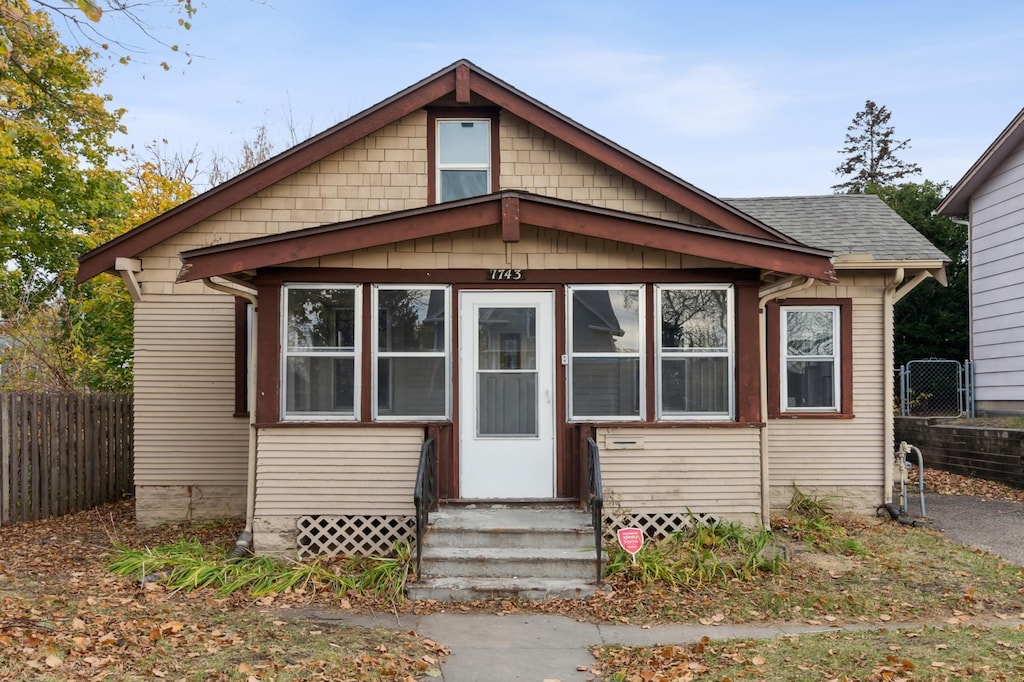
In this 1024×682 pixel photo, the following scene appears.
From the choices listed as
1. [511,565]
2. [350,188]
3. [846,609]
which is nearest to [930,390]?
[846,609]

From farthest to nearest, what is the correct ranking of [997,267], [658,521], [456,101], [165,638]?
[997,267], [456,101], [658,521], [165,638]

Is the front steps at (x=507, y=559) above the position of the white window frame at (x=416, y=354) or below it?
below

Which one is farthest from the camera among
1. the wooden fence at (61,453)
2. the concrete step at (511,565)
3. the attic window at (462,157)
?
the wooden fence at (61,453)

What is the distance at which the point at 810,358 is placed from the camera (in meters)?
11.4

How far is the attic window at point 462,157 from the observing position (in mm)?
10578

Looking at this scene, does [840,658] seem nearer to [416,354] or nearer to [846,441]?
[416,354]

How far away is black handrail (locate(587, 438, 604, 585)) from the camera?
7672 millimetres

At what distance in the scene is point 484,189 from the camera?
1057 cm

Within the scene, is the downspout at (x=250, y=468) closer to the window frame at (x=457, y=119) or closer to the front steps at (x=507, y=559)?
the front steps at (x=507, y=559)

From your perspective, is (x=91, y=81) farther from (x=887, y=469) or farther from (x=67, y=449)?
(x=887, y=469)

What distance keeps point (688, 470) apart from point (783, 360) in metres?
3.26

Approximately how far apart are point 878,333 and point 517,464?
549cm

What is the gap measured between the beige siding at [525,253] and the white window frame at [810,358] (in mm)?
2934

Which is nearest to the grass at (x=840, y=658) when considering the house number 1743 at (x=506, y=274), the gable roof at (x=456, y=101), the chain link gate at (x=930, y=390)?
the house number 1743 at (x=506, y=274)
